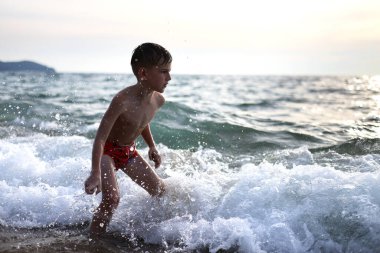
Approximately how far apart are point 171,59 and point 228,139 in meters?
4.84

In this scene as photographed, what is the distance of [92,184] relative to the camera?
3350 millimetres

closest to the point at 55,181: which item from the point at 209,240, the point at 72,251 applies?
the point at 72,251

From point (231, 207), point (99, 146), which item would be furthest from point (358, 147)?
point (99, 146)

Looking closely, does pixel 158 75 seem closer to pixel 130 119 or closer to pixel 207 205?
pixel 130 119

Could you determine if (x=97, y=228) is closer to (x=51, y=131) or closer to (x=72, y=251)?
(x=72, y=251)

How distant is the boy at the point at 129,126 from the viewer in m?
3.71

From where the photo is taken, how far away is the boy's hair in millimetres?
3752

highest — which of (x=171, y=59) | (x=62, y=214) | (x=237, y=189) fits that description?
(x=171, y=59)

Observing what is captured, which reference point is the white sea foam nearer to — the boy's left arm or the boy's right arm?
the boy's left arm

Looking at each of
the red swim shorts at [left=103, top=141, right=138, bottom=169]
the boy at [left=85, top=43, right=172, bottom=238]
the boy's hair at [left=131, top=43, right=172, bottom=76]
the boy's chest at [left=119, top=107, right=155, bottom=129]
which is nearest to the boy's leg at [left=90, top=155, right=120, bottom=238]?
the boy at [left=85, top=43, right=172, bottom=238]

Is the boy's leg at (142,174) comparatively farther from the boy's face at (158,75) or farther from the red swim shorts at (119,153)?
the boy's face at (158,75)

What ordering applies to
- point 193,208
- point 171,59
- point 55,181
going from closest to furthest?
1. point 171,59
2. point 193,208
3. point 55,181

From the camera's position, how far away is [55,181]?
17.1 feet

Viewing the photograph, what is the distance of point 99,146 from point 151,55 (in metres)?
0.87
